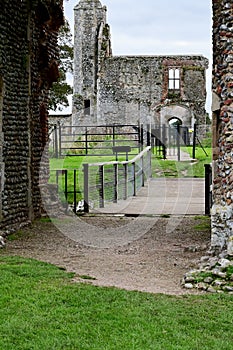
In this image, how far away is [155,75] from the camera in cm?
3859

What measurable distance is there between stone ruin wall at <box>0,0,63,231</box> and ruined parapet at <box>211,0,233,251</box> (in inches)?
163

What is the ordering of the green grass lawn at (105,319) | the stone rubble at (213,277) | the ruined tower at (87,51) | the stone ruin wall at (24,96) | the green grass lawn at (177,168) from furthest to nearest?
the ruined tower at (87,51) → the green grass lawn at (177,168) → the stone ruin wall at (24,96) → the stone rubble at (213,277) → the green grass lawn at (105,319)

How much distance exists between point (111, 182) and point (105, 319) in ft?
33.4

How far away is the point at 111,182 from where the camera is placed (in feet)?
51.4

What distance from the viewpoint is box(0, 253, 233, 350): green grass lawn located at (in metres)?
5.00

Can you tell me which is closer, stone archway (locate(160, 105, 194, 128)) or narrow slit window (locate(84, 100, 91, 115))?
stone archway (locate(160, 105, 194, 128))

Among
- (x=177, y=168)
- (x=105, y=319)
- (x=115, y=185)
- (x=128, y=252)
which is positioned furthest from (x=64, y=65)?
(x=105, y=319)

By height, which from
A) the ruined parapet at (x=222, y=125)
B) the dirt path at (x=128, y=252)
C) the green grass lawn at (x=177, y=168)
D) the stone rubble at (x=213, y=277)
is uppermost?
the ruined parapet at (x=222, y=125)

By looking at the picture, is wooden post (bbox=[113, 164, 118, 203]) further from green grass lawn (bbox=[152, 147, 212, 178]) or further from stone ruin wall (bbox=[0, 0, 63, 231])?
green grass lawn (bbox=[152, 147, 212, 178])

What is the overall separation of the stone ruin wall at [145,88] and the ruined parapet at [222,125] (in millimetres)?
29279

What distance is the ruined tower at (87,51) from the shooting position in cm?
4000

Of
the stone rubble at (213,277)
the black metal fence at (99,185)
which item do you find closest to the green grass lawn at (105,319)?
the stone rubble at (213,277)

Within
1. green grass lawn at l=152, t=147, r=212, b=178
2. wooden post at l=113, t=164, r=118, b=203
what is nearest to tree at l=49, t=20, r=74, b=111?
A: green grass lawn at l=152, t=147, r=212, b=178

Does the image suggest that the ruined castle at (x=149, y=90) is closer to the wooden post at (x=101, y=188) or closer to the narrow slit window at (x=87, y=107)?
the narrow slit window at (x=87, y=107)
